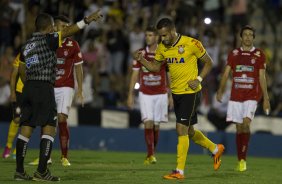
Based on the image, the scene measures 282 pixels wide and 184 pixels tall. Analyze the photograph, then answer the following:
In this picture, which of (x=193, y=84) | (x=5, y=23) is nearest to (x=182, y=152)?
(x=193, y=84)

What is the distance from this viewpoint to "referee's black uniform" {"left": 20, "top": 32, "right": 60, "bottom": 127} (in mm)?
12156

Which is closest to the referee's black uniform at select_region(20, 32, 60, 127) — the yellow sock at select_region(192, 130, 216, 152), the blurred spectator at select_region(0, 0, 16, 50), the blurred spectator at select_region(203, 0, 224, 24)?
the yellow sock at select_region(192, 130, 216, 152)

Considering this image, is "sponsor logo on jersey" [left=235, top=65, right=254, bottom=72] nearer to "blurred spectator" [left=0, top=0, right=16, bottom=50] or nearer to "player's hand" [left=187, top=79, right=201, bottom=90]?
"player's hand" [left=187, top=79, right=201, bottom=90]

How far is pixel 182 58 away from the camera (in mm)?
13336

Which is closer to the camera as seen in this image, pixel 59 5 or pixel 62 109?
pixel 62 109

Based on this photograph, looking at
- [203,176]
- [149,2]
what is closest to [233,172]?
[203,176]

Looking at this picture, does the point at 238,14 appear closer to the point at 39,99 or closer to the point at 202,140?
the point at 202,140

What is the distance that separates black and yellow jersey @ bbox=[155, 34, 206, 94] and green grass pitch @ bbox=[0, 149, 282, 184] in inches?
54.1

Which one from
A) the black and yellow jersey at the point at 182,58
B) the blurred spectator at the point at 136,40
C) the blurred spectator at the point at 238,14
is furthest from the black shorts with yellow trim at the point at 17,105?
the blurred spectator at the point at 238,14

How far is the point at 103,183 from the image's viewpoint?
477 inches

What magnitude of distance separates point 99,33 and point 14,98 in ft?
26.5

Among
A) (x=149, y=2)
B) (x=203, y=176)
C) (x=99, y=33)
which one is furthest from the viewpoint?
(x=149, y=2)

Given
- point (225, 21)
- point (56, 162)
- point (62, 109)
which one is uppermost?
point (225, 21)

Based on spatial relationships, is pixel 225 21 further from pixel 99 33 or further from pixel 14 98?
pixel 14 98
